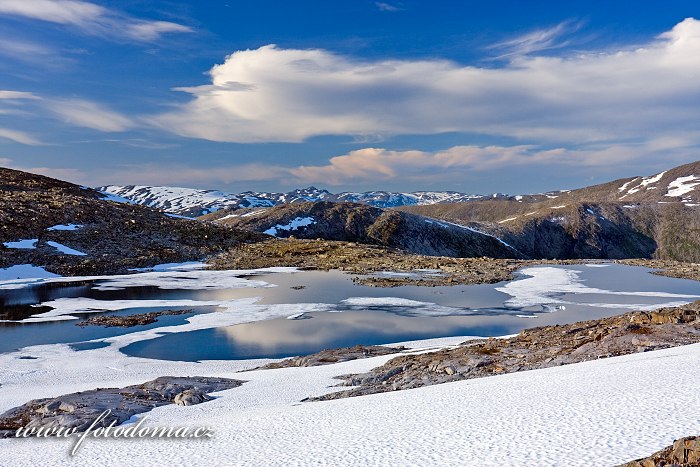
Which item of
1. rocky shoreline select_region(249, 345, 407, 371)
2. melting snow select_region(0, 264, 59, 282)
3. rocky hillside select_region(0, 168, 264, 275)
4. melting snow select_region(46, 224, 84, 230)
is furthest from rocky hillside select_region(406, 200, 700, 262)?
rocky shoreline select_region(249, 345, 407, 371)

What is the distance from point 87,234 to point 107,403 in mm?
65643

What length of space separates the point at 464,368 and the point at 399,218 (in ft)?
409

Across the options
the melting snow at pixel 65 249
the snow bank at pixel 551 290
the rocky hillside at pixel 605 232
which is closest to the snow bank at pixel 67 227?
the melting snow at pixel 65 249

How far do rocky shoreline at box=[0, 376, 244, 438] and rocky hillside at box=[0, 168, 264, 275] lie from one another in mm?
48954

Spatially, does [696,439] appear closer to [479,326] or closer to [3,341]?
[479,326]

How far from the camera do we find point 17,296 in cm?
4556

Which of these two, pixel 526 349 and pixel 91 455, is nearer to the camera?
pixel 91 455

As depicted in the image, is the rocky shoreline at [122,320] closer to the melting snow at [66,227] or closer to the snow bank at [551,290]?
the snow bank at [551,290]

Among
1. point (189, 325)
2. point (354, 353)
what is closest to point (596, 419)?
point (354, 353)

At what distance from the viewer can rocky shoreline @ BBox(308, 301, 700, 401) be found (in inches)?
738

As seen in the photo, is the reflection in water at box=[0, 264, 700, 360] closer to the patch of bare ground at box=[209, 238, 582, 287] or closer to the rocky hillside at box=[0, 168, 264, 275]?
the patch of bare ground at box=[209, 238, 582, 287]

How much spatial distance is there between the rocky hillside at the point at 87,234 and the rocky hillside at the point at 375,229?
36.7m

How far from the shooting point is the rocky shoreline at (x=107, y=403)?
14820mm

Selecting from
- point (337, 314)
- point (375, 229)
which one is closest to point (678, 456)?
point (337, 314)
